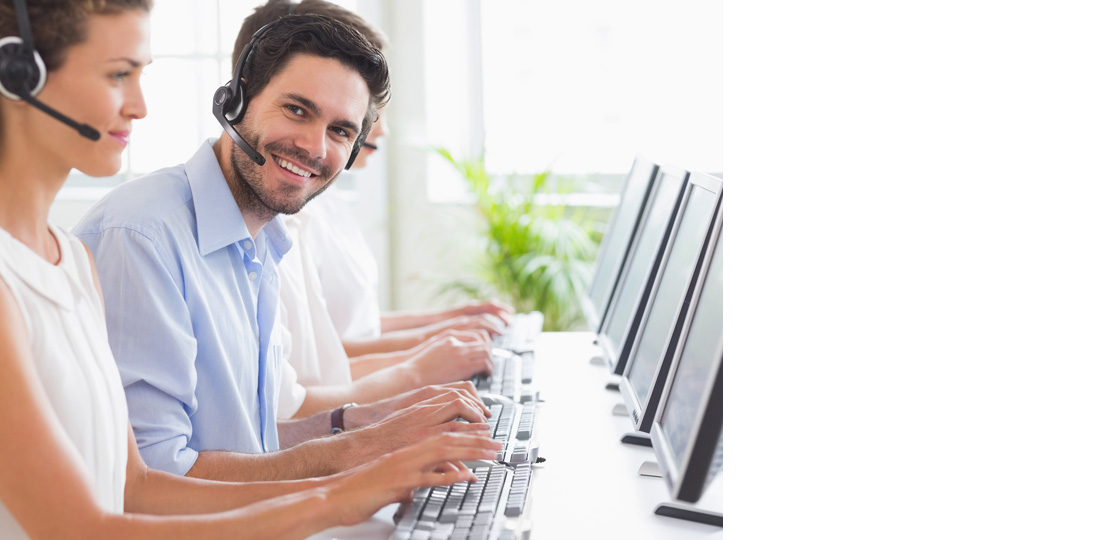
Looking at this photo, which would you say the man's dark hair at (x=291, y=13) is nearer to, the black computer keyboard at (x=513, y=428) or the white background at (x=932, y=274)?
the black computer keyboard at (x=513, y=428)

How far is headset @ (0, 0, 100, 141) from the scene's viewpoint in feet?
2.65

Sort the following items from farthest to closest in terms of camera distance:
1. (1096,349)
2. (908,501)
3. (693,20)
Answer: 1. (693,20)
2. (908,501)
3. (1096,349)

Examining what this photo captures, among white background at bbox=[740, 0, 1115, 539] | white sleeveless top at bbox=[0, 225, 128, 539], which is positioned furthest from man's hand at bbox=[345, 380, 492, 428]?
white background at bbox=[740, 0, 1115, 539]

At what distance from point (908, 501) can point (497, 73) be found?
357 centimetres

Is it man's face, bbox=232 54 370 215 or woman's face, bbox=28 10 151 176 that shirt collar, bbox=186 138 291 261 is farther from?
woman's face, bbox=28 10 151 176

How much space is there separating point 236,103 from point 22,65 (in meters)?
0.58

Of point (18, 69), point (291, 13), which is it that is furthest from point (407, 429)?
point (291, 13)

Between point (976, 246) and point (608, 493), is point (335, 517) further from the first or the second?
point (976, 246)

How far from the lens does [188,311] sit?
1.22 metres

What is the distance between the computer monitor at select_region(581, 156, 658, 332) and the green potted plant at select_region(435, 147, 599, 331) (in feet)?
3.47

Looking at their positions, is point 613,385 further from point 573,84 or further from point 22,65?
point 573,84

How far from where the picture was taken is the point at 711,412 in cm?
88

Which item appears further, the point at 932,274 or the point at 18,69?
the point at 18,69

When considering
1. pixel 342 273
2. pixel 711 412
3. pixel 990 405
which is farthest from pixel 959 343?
pixel 342 273
